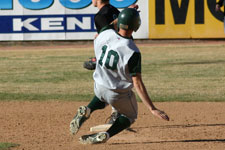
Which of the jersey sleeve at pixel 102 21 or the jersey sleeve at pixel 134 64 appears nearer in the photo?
the jersey sleeve at pixel 134 64

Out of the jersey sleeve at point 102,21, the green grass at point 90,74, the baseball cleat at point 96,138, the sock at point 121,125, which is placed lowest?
the green grass at point 90,74

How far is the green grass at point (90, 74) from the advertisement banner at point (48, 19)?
1583mm

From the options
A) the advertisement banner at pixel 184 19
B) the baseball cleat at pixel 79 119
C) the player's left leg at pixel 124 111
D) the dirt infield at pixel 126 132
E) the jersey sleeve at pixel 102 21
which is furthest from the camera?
the advertisement banner at pixel 184 19

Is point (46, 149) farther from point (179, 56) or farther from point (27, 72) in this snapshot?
point (179, 56)

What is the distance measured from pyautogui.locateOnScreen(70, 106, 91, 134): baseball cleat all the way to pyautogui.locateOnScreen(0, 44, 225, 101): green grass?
4.06 m

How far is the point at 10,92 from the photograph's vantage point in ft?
36.5

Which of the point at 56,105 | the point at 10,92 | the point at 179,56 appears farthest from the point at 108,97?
the point at 179,56

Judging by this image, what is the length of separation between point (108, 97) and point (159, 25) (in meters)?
15.4

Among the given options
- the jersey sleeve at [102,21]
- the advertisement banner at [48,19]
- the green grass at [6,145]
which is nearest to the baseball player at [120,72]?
the green grass at [6,145]

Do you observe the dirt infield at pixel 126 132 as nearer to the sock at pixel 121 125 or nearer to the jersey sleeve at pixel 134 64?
the sock at pixel 121 125

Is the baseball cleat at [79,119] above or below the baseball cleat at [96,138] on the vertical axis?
above

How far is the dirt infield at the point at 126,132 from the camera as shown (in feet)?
20.3

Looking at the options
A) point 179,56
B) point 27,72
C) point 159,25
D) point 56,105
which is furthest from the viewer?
point 159,25

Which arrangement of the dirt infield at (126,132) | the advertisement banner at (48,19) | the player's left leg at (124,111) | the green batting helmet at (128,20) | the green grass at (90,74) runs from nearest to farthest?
the green batting helmet at (128,20) → the player's left leg at (124,111) → the dirt infield at (126,132) → the green grass at (90,74) → the advertisement banner at (48,19)
